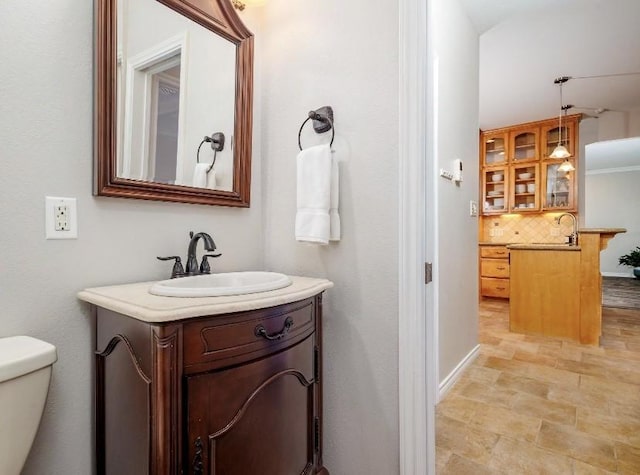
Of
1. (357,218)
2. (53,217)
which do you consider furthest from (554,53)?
(53,217)

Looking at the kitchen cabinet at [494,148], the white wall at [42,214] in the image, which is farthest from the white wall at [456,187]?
the kitchen cabinet at [494,148]

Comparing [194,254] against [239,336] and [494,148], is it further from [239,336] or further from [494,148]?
[494,148]

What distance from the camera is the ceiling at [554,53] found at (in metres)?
2.59

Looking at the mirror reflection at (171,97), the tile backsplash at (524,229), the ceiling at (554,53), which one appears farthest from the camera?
the tile backsplash at (524,229)

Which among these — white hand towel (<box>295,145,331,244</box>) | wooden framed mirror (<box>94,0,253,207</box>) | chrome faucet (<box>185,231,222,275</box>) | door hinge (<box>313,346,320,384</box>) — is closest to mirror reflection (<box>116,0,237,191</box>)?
wooden framed mirror (<box>94,0,253,207</box>)

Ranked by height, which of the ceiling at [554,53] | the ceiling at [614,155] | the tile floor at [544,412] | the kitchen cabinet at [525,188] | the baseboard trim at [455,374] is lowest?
the tile floor at [544,412]

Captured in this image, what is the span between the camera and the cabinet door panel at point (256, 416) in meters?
0.86

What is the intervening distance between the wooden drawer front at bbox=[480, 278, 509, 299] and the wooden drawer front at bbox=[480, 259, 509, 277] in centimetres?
9

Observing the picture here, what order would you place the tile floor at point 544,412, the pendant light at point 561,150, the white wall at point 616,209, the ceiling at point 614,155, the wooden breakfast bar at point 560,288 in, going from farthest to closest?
the white wall at point 616,209
the ceiling at point 614,155
the pendant light at point 561,150
the wooden breakfast bar at point 560,288
the tile floor at point 544,412

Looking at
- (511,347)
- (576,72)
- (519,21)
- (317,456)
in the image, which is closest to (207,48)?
(317,456)

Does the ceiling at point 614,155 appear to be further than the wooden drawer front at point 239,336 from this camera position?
Yes

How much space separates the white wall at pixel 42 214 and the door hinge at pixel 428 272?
39.9 inches

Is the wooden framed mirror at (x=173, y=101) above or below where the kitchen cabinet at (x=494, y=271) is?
above

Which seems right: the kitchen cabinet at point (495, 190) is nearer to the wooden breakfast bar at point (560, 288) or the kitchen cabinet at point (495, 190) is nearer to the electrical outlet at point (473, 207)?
the wooden breakfast bar at point (560, 288)
